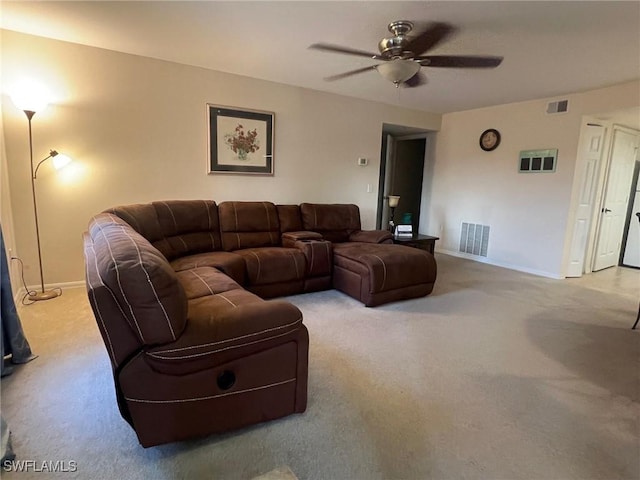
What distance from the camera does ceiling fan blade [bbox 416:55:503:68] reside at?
243 cm

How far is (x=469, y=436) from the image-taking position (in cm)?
161

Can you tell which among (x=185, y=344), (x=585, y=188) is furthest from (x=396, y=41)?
(x=585, y=188)

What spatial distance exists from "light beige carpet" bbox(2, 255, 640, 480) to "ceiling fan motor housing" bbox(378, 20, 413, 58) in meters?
2.16

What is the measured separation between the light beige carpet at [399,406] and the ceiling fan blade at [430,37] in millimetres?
2397

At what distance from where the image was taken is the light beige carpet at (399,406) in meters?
1.43

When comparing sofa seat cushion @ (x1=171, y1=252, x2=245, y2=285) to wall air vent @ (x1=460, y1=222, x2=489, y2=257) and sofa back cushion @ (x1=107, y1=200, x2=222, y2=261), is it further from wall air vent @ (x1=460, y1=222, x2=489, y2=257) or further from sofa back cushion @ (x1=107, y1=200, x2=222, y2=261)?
wall air vent @ (x1=460, y1=222, x2=489, y2=257)

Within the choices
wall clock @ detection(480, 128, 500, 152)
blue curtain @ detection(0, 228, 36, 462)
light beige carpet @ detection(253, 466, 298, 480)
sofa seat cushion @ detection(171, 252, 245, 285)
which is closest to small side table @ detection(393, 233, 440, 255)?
sofa seat cushion @ detection(171, 252, 245, 285)

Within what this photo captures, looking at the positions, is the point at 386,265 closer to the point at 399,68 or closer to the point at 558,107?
the point at 399,68

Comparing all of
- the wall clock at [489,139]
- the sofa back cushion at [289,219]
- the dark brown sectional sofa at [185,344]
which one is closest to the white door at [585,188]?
the wall clock at [489,139]

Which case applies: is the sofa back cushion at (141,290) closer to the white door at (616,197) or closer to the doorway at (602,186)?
the doorway at (602,186)

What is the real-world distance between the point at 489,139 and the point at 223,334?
5.24m

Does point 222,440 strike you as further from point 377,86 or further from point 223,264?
point 377,86

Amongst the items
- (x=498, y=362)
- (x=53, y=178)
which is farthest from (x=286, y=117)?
(x=498, y=362)

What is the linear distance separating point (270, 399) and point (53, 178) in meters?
3.22
